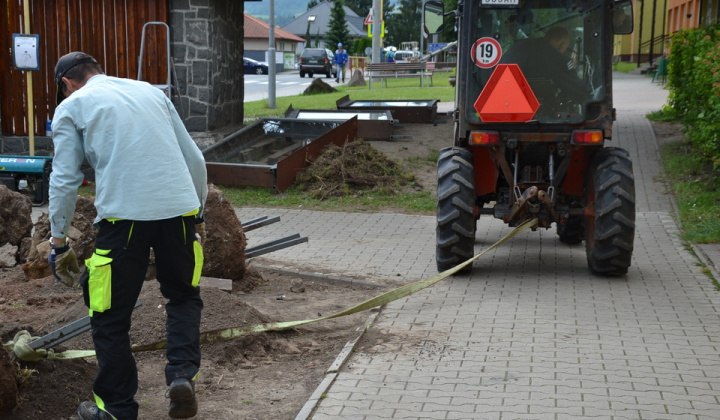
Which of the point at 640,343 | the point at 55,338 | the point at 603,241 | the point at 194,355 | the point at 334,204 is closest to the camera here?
the point at 194,355

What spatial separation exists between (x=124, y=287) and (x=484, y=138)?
14.2 ft

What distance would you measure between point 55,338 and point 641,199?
8.94 meters

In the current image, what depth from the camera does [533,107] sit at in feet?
25.9

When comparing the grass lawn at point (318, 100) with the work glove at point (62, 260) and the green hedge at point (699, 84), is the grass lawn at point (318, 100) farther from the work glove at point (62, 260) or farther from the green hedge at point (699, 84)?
the work glove at point (62, 260)

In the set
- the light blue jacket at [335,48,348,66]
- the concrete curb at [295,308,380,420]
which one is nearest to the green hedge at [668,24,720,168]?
the concrete curb at [295,308,380,420]

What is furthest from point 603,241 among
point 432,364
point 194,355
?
point 194,355

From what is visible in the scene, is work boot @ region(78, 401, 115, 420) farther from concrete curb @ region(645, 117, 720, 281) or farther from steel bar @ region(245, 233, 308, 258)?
concrete curb @ region(645, 117, 720, 281)

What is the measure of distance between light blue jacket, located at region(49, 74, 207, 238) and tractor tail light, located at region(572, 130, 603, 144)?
4.35 metres

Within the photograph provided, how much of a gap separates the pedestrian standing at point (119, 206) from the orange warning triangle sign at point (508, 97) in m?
3.99

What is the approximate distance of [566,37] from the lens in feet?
26.2

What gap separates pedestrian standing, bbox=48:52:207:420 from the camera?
4.33 metres

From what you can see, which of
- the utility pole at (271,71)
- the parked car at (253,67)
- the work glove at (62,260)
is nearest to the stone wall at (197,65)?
the utility pole at (271,71)

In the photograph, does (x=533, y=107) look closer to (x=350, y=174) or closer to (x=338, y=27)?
(x=350, y=174)

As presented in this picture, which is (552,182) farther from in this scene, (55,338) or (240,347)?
(55,338)
